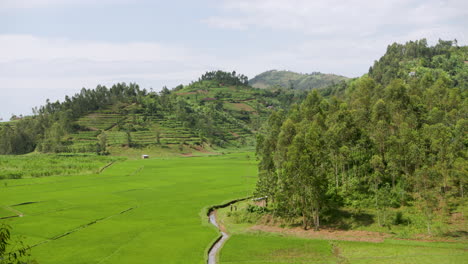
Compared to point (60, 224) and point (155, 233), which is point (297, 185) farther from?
point (60, 224)

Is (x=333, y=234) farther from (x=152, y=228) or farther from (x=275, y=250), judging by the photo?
(x=152, y=228)

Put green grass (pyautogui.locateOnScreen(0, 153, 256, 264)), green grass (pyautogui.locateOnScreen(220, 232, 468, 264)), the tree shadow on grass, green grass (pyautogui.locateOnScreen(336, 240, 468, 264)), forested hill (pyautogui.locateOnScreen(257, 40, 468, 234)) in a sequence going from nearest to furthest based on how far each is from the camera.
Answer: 1. green grass (pyautogui.locateOnScreen(336, 240, 468, 264))
2. green grass (pyautogui.locateOnScreen(220, 232, 468, 264))
3. green grass (pyautogui.locateOnScreen(0, 153, 256, 264))
4. the tree shadow on grass
5. forested hill (pyautogui.locateOnScreen(257, 40, 468, 234))

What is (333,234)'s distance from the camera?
53188mm

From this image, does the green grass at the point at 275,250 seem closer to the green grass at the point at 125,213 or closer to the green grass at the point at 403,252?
the green grass at the point at 403,252

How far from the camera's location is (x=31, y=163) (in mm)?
123562

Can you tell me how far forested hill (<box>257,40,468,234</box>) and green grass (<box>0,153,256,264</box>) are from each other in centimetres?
1444

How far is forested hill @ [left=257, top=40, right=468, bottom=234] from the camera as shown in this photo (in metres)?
56.3

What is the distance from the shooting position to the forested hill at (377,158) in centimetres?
5631

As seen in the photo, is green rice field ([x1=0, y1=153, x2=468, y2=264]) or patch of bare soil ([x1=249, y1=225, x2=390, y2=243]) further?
patch of bare soil ([x1=249, y1=225, x2=390, y2=243])

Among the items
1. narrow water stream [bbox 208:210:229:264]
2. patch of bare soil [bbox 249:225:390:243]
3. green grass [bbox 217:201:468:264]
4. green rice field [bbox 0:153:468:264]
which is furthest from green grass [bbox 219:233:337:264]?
patch of bare soil [bbox 249:225:390:243]

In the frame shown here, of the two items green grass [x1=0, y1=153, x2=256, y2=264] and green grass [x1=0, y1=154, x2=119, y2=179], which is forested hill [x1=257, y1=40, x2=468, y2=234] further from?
green grass [x1=0, y1=154, x2=119, y2=179]

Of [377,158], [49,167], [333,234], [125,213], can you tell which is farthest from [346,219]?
[49,167]

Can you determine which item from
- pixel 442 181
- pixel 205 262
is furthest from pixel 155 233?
pixel 442 181

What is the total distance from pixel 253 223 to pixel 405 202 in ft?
77.9
